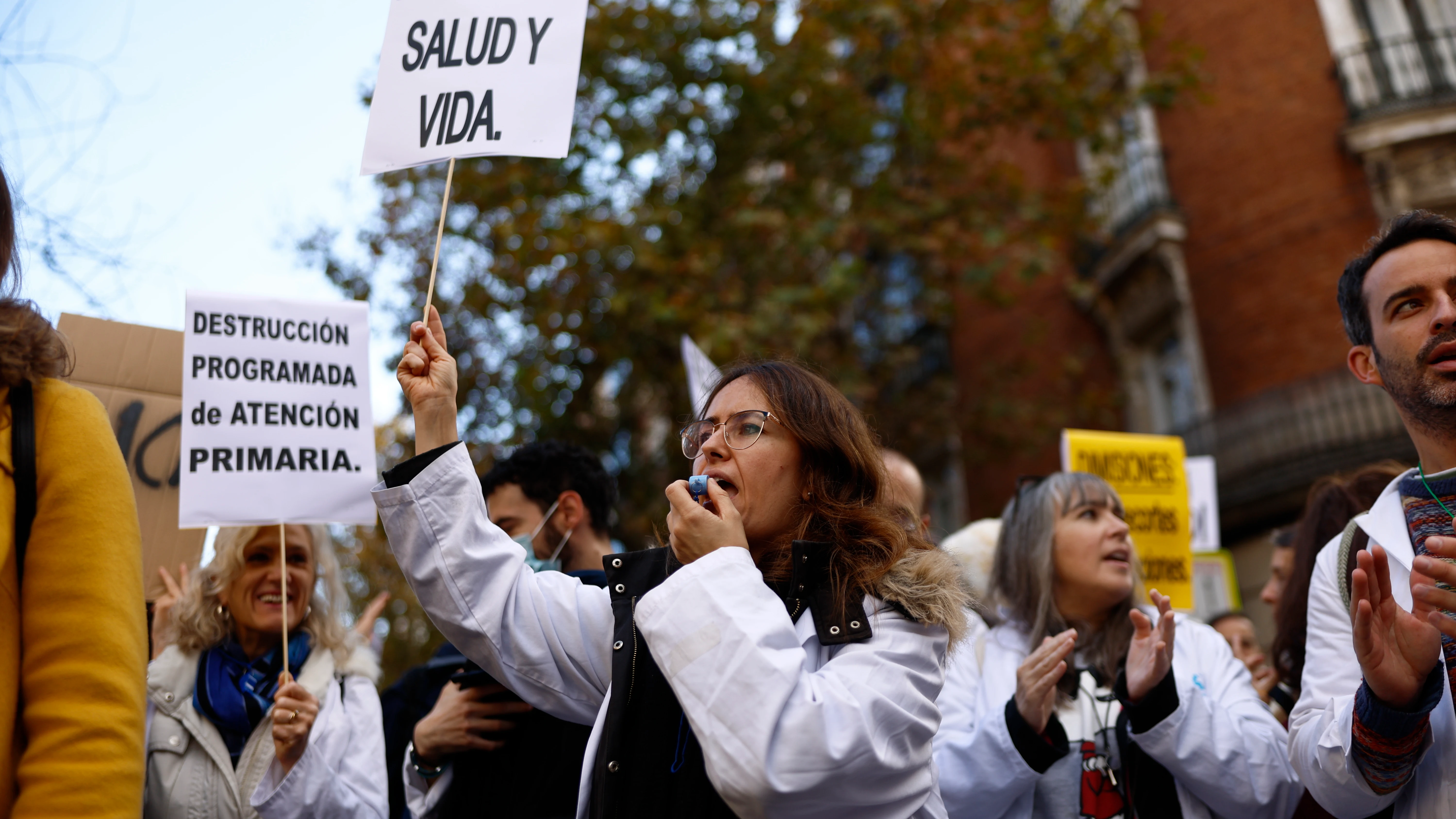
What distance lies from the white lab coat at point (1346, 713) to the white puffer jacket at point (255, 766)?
8.62 ft

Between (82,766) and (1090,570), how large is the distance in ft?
10.2

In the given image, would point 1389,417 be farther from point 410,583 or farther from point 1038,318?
point 410,583

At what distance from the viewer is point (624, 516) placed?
1180 centimetres

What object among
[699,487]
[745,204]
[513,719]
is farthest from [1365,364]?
[745,204]

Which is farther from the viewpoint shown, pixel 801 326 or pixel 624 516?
pixel 624 516

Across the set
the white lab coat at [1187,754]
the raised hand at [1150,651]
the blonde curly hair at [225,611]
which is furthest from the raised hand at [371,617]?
the raised hand at [1150,651]

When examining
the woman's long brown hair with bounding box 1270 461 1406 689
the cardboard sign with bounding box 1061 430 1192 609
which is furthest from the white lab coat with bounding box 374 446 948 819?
the cardboard sign with bounding box 1061 430 1192 609

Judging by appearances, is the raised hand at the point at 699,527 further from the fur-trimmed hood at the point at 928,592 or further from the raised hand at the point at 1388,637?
the raised hand at the point at 1388,637

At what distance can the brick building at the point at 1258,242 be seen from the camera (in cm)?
1258

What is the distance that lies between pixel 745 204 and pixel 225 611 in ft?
27.1

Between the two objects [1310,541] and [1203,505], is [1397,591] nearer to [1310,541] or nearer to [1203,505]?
[1310,541]

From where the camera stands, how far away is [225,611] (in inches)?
149

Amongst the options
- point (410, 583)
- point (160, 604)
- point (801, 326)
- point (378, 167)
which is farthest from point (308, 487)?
point (801, 326)

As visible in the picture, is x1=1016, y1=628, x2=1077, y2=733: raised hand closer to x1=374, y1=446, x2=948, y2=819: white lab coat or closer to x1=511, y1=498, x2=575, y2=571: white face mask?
x1=374, y1=446, x2=948, y2=819: white lab coat
